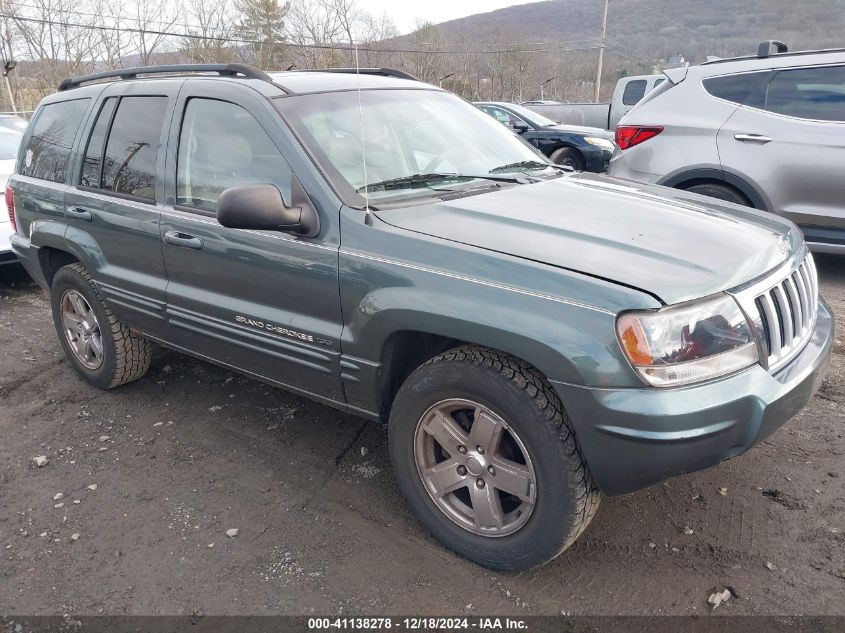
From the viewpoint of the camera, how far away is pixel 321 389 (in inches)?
115

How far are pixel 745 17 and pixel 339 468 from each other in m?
82.2

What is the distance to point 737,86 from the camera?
5.70m

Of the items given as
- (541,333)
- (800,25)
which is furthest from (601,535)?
(800,25)

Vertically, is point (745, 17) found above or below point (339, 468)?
above

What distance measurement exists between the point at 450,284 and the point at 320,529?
4.06ft

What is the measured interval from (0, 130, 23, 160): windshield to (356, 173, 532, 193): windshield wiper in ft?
17.5

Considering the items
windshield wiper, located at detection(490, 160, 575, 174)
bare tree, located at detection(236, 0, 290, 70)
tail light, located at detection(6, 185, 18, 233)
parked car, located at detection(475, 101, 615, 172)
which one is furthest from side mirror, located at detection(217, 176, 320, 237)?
bare tree, located at detection(236, 0, 290, 70)

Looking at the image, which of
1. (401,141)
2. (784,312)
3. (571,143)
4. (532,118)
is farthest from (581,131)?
(784,312)

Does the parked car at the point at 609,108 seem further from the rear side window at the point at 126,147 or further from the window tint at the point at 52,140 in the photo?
the rear side window at the point at 126,147

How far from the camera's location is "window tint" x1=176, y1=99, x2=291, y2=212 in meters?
2.95

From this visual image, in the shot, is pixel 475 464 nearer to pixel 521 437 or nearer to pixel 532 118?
pixel 521 437

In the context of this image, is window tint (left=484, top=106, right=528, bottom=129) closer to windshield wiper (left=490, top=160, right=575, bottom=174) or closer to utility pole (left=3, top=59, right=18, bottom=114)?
windshield wiper (left=490, top=160, right=575, bottom=174)

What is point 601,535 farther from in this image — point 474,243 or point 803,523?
point 474,243

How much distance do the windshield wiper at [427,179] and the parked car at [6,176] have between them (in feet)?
14.1
